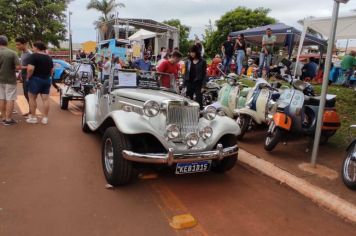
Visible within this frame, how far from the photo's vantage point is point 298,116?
6.00 meters

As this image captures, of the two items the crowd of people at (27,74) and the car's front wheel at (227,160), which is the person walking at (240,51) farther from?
the car's front wheel at (227,160)

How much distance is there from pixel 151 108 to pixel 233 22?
36.0 meters

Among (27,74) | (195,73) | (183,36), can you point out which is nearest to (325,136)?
(195,73)

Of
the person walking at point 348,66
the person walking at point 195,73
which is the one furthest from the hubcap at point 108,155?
the person walking at point 348,66

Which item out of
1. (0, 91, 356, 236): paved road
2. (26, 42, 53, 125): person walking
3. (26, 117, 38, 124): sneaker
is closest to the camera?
(0, 91, 356, 236): paved road

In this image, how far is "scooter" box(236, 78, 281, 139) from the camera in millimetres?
6754

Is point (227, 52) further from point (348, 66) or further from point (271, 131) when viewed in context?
point (271, 131)

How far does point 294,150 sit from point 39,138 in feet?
16.2

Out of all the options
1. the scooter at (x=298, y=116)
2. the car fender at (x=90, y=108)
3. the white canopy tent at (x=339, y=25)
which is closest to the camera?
the scooter at (x=298, y=116)

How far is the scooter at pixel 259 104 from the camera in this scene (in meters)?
6.75

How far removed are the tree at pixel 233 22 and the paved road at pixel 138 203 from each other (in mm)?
32813

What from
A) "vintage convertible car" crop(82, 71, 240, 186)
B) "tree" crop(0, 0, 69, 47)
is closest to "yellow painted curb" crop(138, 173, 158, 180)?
"vintage convertible car" crop(82, 71, 240, 186)

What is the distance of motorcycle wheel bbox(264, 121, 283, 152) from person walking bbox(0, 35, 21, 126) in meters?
5.56

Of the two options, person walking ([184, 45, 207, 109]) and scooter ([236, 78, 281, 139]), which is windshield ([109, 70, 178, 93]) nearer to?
person walking ([184, 45, 207, 109])
